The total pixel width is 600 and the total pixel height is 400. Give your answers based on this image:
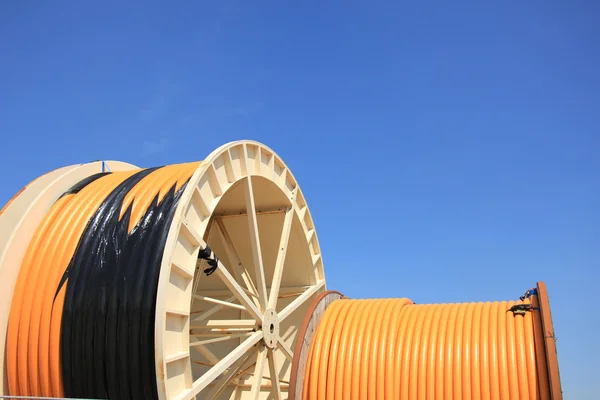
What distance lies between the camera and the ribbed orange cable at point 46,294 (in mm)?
7527

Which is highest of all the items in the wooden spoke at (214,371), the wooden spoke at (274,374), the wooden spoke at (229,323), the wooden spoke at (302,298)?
the wooden spoke at (302,298)

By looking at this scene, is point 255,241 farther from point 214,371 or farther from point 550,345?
point 550,345

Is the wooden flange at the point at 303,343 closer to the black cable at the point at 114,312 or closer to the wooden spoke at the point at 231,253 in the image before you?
the black cable at the point at 114,312

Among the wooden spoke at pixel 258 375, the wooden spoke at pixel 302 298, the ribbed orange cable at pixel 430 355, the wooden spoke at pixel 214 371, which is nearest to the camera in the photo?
the wooden spoke at pixel 214 371

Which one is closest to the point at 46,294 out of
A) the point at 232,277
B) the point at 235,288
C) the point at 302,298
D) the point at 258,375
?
the point at 235,288

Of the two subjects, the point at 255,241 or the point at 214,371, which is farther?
the point at 255,241

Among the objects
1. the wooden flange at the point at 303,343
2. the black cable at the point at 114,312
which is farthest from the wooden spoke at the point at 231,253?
the black cable at the point at 114,312

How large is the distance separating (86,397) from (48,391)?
0.60 metres

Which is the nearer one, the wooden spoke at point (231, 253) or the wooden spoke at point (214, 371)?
the wooden spoke at point (214, 371)

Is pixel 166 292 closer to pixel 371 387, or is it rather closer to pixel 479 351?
pixel 371 387

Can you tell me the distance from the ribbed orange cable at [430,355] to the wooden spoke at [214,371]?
1.11 metres

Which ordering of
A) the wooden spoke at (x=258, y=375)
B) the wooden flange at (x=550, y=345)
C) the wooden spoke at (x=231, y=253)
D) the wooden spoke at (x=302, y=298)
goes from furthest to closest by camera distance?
the wooden spoke at (x=231, y=253), the wooden spoke at (x=302, y=298), the wooden spoke at (x=258, y=375), the wooden flange at (x=550, y=345)

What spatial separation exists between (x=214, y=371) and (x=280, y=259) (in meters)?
3.57

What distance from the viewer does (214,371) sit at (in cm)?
818
